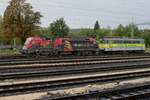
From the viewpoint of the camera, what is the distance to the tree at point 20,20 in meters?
56.3

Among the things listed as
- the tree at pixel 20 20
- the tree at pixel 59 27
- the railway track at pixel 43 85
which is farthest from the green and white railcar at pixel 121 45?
the railway track at pixel 43 85

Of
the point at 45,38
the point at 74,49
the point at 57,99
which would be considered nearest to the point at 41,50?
the point at 45,38

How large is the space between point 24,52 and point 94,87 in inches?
1107

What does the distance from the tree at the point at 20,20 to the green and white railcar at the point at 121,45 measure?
12.5m

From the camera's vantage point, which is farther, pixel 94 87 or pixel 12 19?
pixel 12 19

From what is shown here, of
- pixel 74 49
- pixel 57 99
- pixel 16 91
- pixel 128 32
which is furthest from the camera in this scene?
pixel 128 32

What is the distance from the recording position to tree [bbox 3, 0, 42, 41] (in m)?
56.3

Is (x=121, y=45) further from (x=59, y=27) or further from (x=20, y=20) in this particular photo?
(x=59, y=27)

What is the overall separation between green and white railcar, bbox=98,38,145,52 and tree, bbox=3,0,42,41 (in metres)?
12.5

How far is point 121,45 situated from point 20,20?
17.3 metres

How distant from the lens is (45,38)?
43281 millimetres

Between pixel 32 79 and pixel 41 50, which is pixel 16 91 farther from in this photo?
pixel 41 50

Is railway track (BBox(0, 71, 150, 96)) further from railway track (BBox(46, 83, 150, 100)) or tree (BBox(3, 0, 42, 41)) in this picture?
tree (BBox(3, 0, 42, 41))

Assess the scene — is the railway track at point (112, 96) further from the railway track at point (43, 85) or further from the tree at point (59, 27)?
the tree at point (59, 27)
